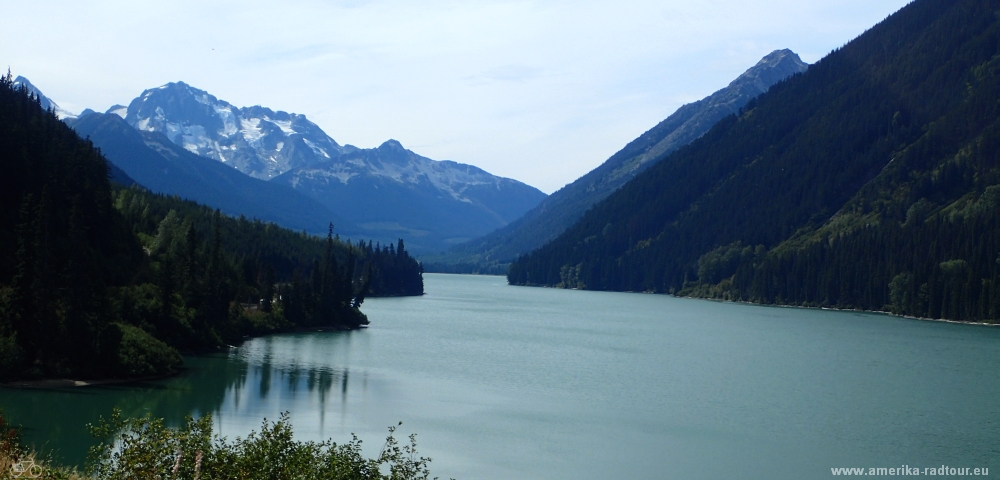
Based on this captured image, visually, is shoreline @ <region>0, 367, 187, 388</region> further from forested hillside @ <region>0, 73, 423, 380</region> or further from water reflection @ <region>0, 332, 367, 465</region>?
water reflection @ <region>0, 332, 367, 465</region>

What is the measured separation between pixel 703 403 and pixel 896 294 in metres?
112

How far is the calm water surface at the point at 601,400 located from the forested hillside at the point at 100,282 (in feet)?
12.2

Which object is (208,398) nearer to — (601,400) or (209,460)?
(601,400)

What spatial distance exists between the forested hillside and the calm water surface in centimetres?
373

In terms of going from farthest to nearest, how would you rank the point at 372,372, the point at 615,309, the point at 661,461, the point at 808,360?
1. the point at 615,309
2. the point at 808,360
3. the point at 372,372
4. the point at 661,461

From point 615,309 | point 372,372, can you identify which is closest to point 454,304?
point 615,309

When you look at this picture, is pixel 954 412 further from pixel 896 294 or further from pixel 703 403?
pixel 896 294

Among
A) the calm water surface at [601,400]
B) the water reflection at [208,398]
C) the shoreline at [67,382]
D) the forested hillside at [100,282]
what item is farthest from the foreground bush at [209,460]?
the forested hillside at [100,282]

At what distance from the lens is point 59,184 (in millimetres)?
81812

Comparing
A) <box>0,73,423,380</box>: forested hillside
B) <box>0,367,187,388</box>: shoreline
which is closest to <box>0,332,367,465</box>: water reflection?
<box>0,367,187,388</box>: shoreline

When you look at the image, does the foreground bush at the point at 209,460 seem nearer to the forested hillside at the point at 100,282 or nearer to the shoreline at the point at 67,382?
the shoreline at the point at 67,382

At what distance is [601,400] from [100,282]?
42414mm

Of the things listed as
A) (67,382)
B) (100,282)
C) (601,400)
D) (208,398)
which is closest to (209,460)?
(208,398)

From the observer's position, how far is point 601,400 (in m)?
65.9
